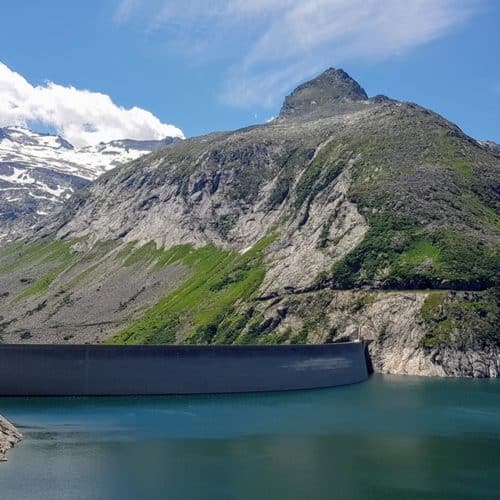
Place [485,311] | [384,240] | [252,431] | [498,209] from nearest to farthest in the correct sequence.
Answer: [252,431] < [485,311] < [384,240] < [498,209]

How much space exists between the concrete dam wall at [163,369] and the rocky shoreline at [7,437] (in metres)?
28.9

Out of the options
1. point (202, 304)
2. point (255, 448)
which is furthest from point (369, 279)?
point (255, 448)

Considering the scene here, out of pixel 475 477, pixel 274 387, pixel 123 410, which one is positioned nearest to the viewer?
pixel 475 477

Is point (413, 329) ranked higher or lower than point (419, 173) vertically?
lower

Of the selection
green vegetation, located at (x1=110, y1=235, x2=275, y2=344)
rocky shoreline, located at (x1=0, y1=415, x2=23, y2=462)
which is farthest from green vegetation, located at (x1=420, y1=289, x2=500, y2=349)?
rocky shoreline, located at (x1=0, y1=415, x2=23, y2=462)

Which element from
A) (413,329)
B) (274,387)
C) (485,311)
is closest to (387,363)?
(413,329)

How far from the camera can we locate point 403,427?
77562 mm

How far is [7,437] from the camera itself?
2395 inches

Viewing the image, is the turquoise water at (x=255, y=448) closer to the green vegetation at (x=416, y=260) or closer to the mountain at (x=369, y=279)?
the mountain at (x=369, y=279)

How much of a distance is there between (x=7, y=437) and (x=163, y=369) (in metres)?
40.8

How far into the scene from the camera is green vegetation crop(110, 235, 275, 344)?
520 feet

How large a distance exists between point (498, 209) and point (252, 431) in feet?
366

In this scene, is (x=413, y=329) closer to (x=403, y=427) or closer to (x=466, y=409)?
(x=466, y=409)

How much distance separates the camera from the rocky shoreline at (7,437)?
5762 centimetres
